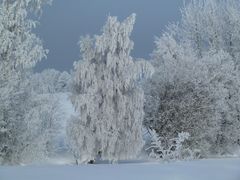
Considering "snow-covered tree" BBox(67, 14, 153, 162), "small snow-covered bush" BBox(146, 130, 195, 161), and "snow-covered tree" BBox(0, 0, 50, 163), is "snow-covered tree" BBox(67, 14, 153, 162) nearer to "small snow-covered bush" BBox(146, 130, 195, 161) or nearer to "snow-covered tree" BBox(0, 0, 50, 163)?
"snow-covered tree" BBox(0, 0, 50, 163)

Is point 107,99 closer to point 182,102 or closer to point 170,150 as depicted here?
point 182,102

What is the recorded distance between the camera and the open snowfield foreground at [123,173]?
28.8 ft

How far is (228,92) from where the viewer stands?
113 feet

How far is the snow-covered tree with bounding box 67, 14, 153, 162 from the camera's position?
25.5m

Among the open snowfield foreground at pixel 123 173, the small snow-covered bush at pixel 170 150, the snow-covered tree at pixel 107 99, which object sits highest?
the snow-covered tree at pixel 107 99

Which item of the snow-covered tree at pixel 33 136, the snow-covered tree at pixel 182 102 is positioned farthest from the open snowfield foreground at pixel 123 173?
the snow-covered tree at pixel 182 102

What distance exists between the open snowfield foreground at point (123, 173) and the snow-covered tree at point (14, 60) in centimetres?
1179

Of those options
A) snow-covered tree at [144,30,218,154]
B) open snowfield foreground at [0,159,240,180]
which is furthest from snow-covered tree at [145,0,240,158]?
open snowfield foreground at [0,159,240,180]

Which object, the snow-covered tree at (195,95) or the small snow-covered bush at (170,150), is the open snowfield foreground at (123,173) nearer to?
the small snow-covered bush at (170,150)

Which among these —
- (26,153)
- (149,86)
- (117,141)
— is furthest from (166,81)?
(26,153)

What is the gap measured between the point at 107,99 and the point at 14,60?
570 cm

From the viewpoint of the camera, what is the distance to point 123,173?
31.9 feet

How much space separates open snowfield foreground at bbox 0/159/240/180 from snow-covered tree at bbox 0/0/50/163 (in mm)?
11785

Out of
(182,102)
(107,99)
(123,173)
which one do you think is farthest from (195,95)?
(123,173)
